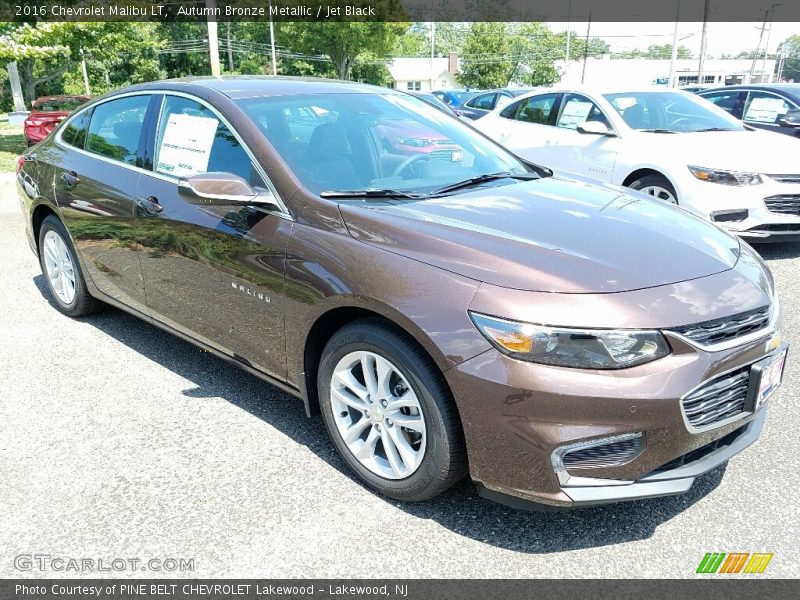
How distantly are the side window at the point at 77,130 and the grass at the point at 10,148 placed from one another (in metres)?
10.6

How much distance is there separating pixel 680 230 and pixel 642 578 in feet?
4.71

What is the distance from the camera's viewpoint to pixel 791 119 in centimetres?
923

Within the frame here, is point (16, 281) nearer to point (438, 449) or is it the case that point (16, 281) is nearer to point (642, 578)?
point (438, 449)

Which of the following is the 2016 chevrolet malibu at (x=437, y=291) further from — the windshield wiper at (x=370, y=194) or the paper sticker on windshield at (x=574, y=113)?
the paper sticker on windshield at (x=574, y=113)

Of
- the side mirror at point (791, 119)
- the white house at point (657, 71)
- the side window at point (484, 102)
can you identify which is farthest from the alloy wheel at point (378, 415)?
the white house at point (657, 71)

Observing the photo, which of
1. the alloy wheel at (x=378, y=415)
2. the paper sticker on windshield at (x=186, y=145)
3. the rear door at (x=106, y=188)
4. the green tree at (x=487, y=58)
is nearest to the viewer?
the alloy wheel at (x=378, y=415)

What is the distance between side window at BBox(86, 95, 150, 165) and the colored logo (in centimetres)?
350

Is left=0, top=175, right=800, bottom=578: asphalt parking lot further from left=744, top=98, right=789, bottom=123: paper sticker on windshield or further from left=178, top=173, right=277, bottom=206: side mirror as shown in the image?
left=744, top=98, right=789, bottom=123: paper sticker on windshield

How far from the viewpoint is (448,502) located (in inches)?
109

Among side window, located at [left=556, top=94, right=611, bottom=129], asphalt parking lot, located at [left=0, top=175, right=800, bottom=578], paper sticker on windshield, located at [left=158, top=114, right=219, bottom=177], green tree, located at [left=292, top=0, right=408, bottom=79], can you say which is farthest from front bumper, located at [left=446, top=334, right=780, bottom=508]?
green tree, located at [left=292, top=0, right=408, bottom=79]

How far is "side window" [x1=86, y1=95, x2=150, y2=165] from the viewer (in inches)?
155

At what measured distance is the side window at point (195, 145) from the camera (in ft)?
10.5

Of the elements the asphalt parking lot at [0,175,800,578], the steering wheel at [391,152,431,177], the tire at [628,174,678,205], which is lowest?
the asphalt parking lot at [0,175,800,578]

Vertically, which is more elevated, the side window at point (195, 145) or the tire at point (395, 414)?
the side window at point (195, 145)
